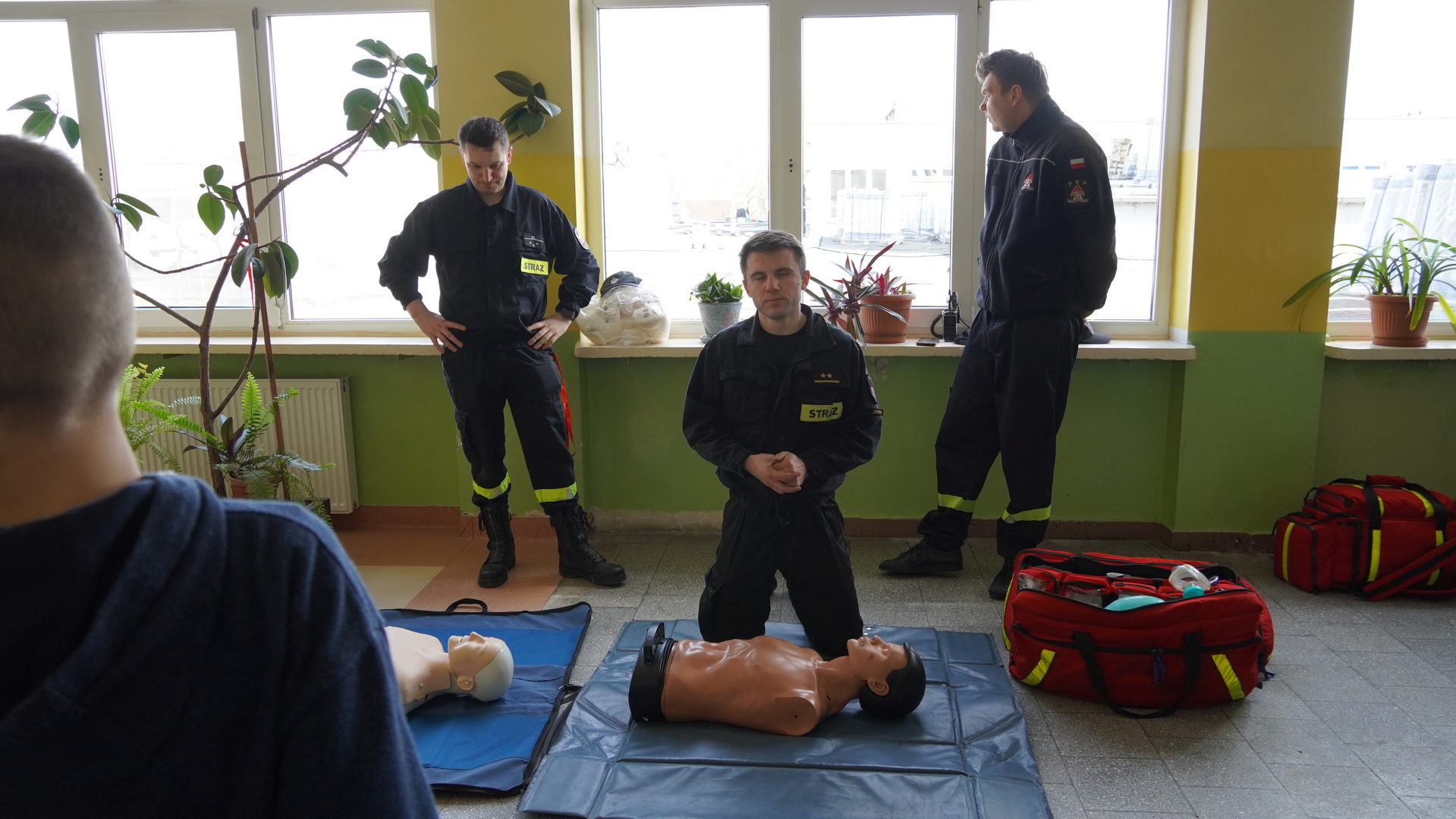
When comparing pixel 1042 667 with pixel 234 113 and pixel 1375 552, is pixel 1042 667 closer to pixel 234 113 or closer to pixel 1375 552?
pixel 1375 552

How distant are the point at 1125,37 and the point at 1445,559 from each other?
7.57 ft

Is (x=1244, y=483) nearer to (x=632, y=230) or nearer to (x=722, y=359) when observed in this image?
(x=722, y=359)

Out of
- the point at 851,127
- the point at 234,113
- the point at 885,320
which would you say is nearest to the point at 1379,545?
the point at 885,320

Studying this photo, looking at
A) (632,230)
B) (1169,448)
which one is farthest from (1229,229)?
(632,230)

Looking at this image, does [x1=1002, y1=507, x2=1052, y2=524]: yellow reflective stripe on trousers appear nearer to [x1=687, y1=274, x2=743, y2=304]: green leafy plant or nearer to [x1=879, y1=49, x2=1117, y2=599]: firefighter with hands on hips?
[x1=879, y1=49, x2=1117, y2=599]: firefighter with hands on hips

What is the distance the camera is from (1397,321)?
142 inches

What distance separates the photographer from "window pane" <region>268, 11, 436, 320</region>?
406cm

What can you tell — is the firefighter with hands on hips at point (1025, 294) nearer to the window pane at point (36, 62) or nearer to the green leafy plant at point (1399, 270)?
the green leafy plant at point (1399, 270)

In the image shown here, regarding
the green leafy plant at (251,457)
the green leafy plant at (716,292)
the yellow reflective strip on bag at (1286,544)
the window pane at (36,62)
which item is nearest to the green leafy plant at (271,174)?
the green leafy plant at (251,457)

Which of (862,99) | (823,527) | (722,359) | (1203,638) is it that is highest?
(862,99)

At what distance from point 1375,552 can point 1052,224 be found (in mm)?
1612

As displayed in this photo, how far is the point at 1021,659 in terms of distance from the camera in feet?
8.57

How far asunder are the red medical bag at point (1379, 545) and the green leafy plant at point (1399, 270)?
31.3 inches

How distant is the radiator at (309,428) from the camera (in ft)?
13.2
